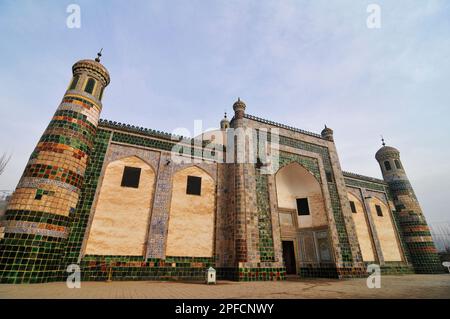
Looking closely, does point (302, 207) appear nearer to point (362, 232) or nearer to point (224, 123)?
point (362, 232)

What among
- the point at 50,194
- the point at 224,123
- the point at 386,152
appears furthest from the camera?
the point at 224,123

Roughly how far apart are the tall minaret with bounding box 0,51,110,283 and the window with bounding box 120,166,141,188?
1645mm

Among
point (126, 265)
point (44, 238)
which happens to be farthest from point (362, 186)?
point (44, 238)

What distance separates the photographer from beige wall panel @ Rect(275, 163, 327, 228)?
13.1 m

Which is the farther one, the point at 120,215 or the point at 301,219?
the point at 301,219

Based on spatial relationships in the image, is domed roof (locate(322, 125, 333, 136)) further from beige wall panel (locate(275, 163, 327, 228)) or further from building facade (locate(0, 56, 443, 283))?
beige wall panel (locate(275, 163, 327, 228))

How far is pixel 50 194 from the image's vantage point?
26.2ft

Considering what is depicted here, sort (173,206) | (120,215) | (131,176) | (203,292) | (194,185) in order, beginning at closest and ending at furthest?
(203,292) < (120,215) < (131,176) < (173,206) < (194,185)

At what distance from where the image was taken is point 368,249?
14656 mm

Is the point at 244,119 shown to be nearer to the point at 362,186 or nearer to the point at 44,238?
the point at 44,238

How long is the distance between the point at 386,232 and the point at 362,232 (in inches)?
107

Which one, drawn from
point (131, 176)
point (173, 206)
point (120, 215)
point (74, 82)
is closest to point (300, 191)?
point (173, 206)

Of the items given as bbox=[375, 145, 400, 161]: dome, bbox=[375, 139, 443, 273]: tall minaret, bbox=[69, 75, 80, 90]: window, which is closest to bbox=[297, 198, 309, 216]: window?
bbox=[375, 139, 443, 273]: tall minaret

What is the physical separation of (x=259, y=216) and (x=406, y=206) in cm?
1432
